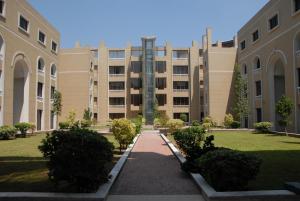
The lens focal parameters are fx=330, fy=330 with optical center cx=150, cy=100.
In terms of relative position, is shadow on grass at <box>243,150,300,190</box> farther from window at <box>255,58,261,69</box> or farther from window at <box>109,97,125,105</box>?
window at <box>109,97,125,105</box>

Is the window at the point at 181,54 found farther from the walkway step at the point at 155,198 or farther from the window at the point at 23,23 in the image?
the walkway step at the point at 155,198

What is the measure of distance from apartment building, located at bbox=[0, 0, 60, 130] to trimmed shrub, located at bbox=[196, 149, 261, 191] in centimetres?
2572

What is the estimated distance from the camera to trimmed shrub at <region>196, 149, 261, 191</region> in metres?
7.32

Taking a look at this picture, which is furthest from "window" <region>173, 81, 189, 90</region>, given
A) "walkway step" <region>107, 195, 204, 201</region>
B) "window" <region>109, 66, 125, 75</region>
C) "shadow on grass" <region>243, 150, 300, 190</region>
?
"walkway step" <region>107, 195, 204, 201</region>

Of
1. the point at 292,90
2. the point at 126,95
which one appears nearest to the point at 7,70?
the point at 292,90

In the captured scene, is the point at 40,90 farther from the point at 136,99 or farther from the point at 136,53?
the point at 136,53

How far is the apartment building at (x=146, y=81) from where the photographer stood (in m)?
60.0

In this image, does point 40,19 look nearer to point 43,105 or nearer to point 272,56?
point 43,105

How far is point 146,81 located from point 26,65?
1091 inches

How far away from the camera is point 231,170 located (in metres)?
7.27

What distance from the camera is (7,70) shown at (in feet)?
98.4

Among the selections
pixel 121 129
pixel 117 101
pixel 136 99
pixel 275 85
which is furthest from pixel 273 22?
pixel 117 101

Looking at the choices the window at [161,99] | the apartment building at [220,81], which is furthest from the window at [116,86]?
the apartment building at [220,81]

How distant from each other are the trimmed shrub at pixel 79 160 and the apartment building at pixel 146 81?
166 ft
